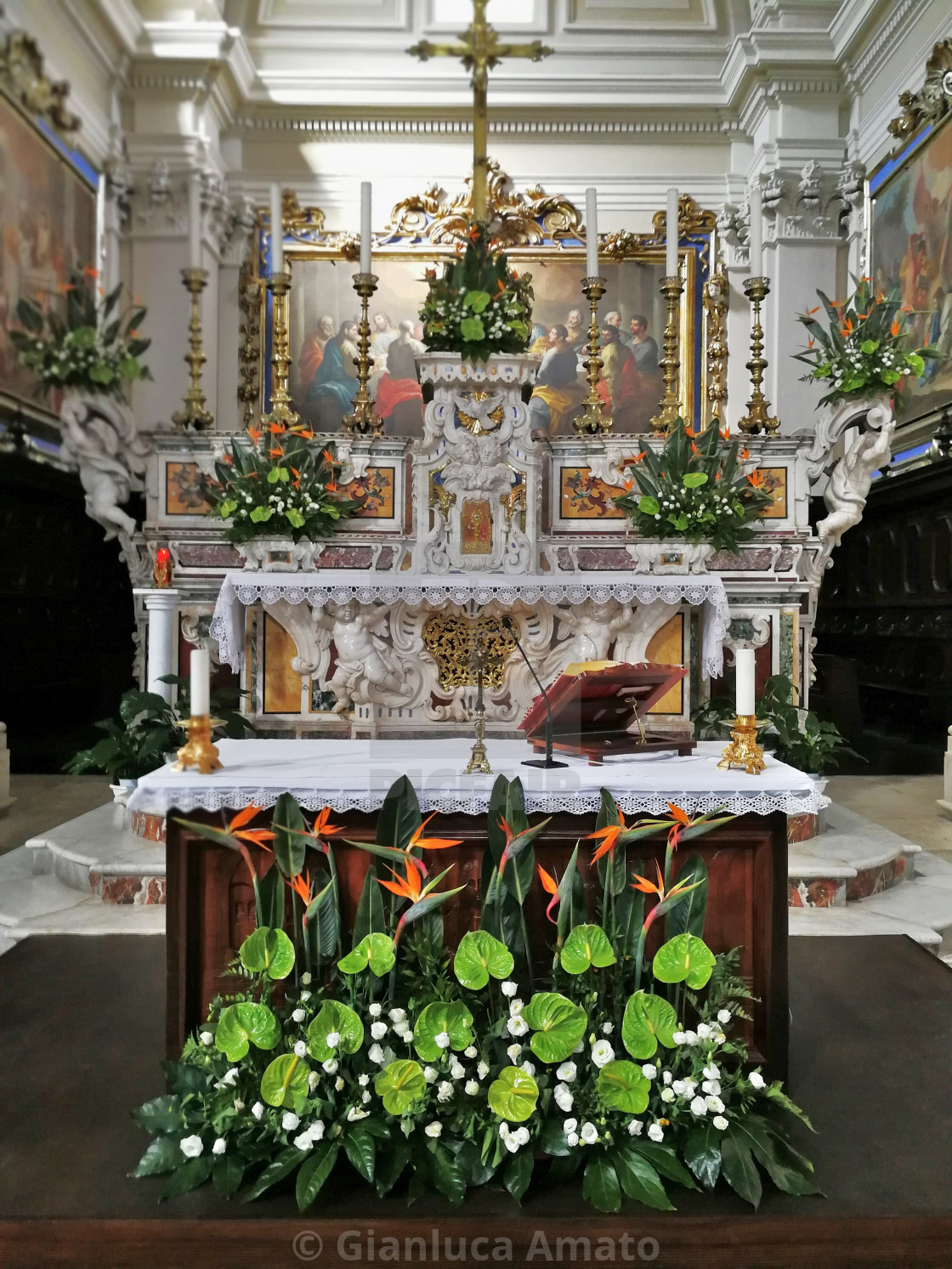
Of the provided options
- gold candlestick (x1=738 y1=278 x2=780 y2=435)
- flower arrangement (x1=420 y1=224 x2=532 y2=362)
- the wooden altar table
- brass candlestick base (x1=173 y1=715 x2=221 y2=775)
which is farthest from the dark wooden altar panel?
gold candlestick (x1=738 y1=278 x2=780 y2=435)

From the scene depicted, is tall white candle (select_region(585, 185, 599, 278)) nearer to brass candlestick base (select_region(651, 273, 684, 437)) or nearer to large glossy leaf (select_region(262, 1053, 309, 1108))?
brass candlestick base (select_region(651, 273, 684, 437))

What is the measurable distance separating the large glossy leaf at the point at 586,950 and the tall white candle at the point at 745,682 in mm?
695

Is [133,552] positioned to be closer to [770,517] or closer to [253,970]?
[770,517]

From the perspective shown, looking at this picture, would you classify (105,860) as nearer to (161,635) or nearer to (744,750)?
(161,635)

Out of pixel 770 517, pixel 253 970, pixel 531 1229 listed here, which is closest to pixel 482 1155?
pixel 531 1229

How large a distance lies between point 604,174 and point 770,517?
5.61 metres

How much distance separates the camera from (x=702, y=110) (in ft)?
31.5

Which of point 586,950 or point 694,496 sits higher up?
point 694,496

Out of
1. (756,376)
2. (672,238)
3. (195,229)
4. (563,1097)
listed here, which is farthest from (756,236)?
(563,1097)

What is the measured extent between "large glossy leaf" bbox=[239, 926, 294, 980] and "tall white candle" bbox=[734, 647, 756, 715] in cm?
120

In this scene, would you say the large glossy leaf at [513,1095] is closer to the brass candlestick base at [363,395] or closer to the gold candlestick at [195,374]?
the brass candlestick base at [363,395]

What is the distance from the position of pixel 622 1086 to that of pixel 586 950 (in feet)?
0.89

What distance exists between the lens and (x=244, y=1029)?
2.09m

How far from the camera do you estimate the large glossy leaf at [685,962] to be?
84.9 inches
